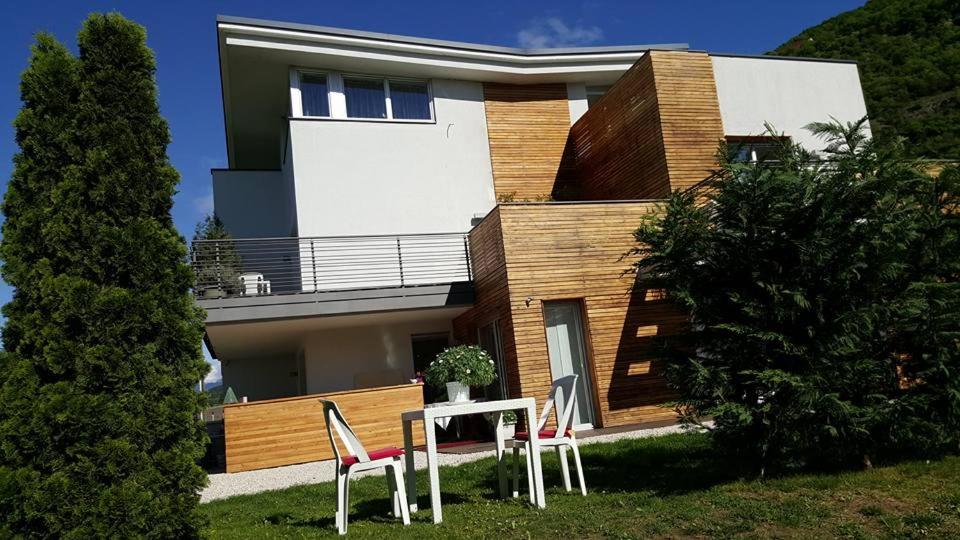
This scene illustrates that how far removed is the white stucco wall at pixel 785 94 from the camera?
1488 cm

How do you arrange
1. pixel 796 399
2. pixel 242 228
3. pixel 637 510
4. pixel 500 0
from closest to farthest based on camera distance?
pixel 637 510
pixel 796 399
pixel 500 0
pixel 242 228

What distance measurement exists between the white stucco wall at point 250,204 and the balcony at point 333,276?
1788 millimetres

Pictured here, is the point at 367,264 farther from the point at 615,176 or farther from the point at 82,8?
the point at 82,8

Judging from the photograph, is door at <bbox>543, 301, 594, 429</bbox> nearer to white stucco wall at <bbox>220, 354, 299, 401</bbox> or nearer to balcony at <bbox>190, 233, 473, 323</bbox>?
balcony at <bbox>190, 233, 473, 323</bbox>

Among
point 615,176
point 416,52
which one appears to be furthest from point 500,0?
point 615,176

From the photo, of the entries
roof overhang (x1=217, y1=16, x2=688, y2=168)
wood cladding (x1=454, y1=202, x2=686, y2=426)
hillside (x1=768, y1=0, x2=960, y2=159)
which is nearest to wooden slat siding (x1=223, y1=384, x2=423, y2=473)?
wood cladding (x1=454, y1=202, x2=686, y2=426)

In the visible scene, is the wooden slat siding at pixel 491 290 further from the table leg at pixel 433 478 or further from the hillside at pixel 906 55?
the hillside at pixel 906 55

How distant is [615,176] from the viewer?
1509 centimetres

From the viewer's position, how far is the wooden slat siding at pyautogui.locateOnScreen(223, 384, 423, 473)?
11.6 metres

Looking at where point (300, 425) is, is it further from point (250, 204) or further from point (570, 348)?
point (250, 204)

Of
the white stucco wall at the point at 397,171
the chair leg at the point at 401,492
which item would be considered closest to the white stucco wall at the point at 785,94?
the white stucco wall at the point at 397,171

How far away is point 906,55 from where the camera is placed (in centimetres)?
2841

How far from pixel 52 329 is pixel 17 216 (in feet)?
2.85

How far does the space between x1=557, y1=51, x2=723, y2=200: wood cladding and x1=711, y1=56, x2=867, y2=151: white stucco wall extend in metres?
0.72
